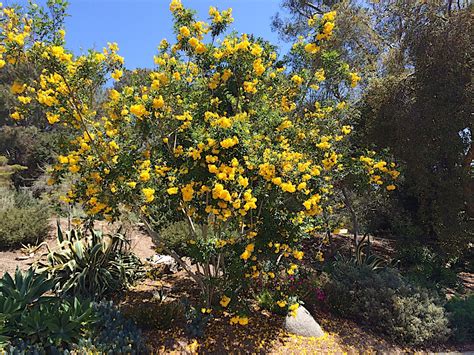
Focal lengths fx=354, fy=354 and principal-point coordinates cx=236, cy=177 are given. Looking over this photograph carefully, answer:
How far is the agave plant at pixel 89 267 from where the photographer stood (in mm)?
4410

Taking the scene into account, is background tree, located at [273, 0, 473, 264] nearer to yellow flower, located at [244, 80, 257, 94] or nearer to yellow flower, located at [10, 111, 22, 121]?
yellow flower, located at [244, 80, 257, 94]

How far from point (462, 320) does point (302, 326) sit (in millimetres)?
2198

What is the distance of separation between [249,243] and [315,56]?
2.49 metres

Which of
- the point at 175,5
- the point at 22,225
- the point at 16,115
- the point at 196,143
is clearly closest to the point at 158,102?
the point at 196,143

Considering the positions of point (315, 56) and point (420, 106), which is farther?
point (420, 106)

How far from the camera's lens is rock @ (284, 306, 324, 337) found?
13.4 ft

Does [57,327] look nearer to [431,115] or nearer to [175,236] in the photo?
[175,236]

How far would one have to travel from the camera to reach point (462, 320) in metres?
4.55

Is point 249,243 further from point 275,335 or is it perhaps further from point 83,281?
point 83,281

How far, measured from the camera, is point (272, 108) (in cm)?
404

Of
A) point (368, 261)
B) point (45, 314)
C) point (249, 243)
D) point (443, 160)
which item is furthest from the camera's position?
point (443, 160)

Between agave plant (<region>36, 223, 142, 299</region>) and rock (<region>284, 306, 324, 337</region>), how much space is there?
226cm

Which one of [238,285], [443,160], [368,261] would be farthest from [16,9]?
[443,160]

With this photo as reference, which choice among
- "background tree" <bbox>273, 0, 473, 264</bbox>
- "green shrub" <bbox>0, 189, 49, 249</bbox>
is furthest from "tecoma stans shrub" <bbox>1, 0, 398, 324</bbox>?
"background tree" <bbox>273, 0, 473, 264</bbox>
